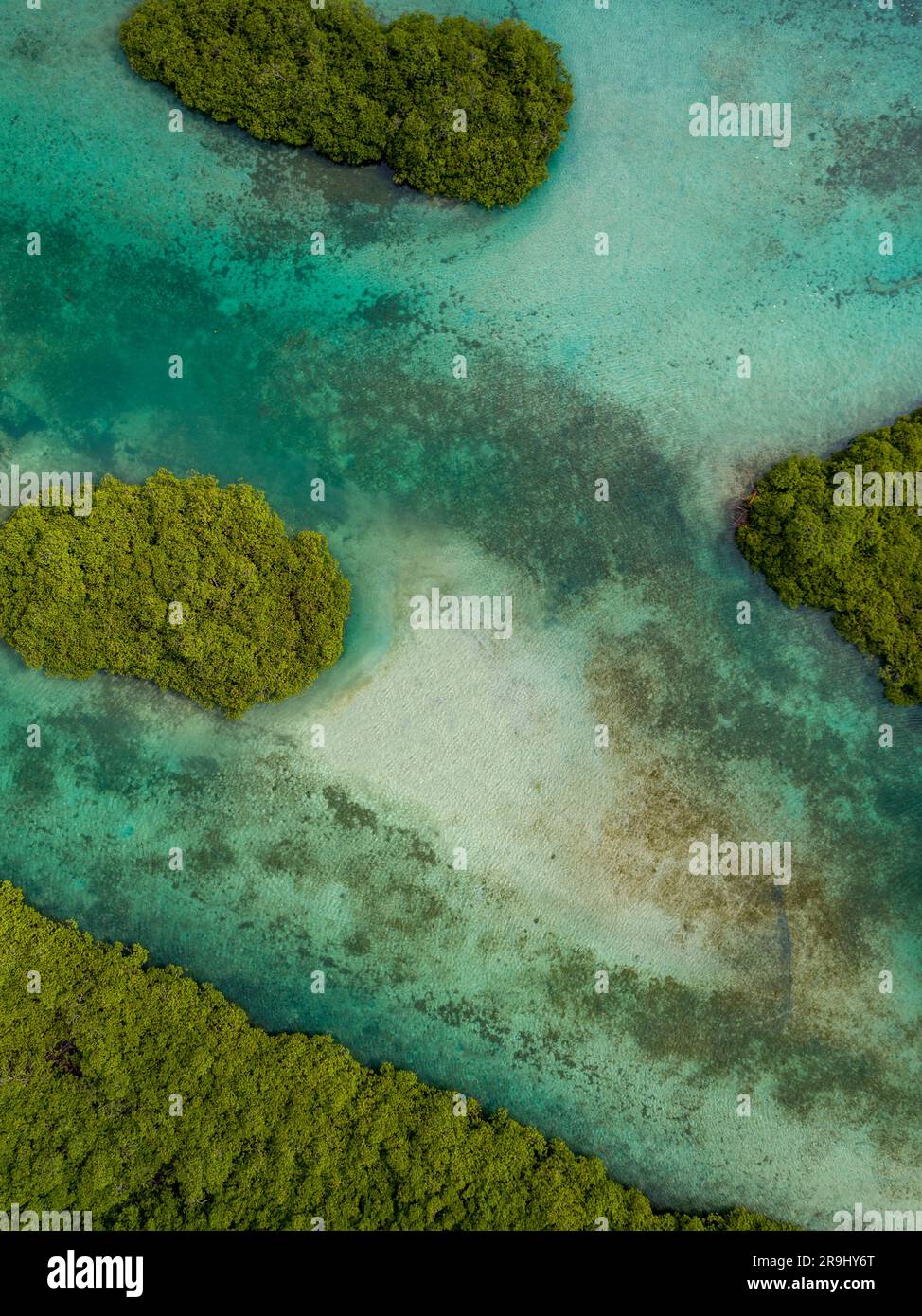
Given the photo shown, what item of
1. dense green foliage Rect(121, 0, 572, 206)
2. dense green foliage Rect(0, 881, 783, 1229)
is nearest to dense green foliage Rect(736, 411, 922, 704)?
dense green foliage Rect(121, 0, 572, 206)

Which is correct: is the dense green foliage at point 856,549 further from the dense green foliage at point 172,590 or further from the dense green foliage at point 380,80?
the dense green foliage at point 172,590

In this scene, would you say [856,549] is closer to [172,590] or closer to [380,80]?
[380,80]

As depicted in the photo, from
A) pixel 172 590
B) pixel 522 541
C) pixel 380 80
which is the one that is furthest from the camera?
pixel 522 541

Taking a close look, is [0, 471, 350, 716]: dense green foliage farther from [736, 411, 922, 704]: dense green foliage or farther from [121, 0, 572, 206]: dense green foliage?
[736, 411, 922, 704]: dense green foliage

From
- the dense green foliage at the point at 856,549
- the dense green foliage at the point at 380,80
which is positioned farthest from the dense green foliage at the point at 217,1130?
the dense green foliage at the point at 380,80

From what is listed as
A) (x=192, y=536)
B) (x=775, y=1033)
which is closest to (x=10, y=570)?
(x=192, y=536)

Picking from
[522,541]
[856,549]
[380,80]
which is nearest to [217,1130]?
[522,541]

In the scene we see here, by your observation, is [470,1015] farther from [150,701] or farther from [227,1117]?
[150,701]
